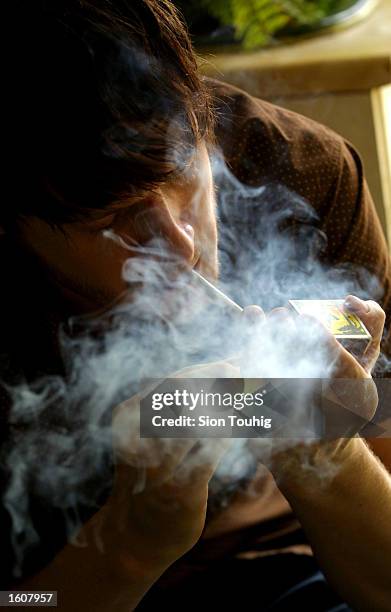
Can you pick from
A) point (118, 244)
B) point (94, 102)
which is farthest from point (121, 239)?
point (94, 102)

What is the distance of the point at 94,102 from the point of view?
2.05 ft

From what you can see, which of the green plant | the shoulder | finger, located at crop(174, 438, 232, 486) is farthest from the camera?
the green plant

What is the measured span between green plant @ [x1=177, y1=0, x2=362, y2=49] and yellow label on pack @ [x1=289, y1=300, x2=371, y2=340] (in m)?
0.91

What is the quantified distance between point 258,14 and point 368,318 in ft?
3.14

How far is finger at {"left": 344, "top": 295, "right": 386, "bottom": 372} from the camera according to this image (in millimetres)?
647

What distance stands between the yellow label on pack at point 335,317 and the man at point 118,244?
0.04 feet

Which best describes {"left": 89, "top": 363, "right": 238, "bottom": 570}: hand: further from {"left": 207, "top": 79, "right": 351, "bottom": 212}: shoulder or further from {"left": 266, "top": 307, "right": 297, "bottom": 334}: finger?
{"left": 207, "top": 79, "right": 351, "bottom": 212}: shoulder

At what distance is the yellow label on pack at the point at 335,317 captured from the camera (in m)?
0.62

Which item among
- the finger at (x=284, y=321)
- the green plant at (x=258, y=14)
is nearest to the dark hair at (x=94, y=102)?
the finger at (x=284, y=321)

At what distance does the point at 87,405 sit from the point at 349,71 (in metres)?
0.84

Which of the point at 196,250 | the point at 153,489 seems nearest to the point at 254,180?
the point at 196,250

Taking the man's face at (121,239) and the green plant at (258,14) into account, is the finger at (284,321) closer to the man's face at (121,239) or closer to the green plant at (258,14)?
the man's face at (121,239)

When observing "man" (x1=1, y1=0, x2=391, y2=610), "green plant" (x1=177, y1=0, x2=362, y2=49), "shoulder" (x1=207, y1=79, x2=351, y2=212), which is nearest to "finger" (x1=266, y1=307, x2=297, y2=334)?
"man" (x1=1, y1=0, x2=391, y2=610)

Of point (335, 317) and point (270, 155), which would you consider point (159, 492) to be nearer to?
point (335, 317)
